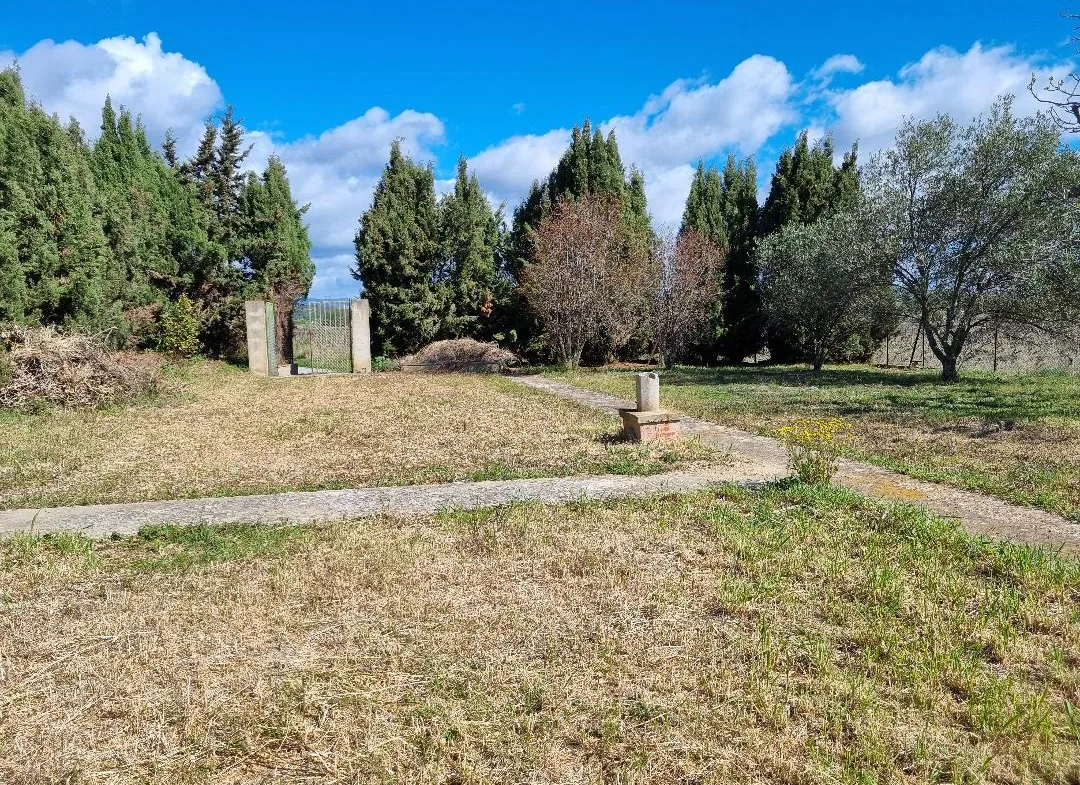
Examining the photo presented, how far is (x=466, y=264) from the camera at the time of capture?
22.8m

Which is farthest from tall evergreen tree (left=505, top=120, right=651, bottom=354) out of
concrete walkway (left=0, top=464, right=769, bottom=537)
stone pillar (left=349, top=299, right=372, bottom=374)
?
concrete walkway (left=0, top=464, right=769, bottom=537)

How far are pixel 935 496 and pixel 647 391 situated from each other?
3.35 metres

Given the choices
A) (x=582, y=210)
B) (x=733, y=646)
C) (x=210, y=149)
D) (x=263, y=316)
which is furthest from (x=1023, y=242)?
(x=210, y=149)

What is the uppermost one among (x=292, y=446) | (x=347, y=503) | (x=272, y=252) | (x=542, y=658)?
(x=272, y=252)

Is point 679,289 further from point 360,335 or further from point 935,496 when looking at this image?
point 935,496

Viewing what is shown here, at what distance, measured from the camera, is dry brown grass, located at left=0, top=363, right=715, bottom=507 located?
6.56 meters

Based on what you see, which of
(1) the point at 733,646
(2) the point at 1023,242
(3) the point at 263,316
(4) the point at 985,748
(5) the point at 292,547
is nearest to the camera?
(4) the point at 985,748

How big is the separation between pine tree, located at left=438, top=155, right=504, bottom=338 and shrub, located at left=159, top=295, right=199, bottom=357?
7.55 m

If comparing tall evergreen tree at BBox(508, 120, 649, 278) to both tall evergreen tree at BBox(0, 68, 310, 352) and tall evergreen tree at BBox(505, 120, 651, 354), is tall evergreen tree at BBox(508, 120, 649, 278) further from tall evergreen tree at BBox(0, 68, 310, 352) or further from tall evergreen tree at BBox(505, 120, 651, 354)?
tall evergreen tree at BBox(0, 68, 310, 352)

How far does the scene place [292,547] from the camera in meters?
4.55

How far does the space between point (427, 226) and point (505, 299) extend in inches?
139

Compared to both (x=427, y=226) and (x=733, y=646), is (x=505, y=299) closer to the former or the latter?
(x=427, y=226)

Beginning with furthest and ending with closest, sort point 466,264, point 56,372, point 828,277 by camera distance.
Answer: point 466,264 < point 828,277 < point 56,372

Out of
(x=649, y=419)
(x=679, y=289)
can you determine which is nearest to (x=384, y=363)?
(x=679, y=289)
